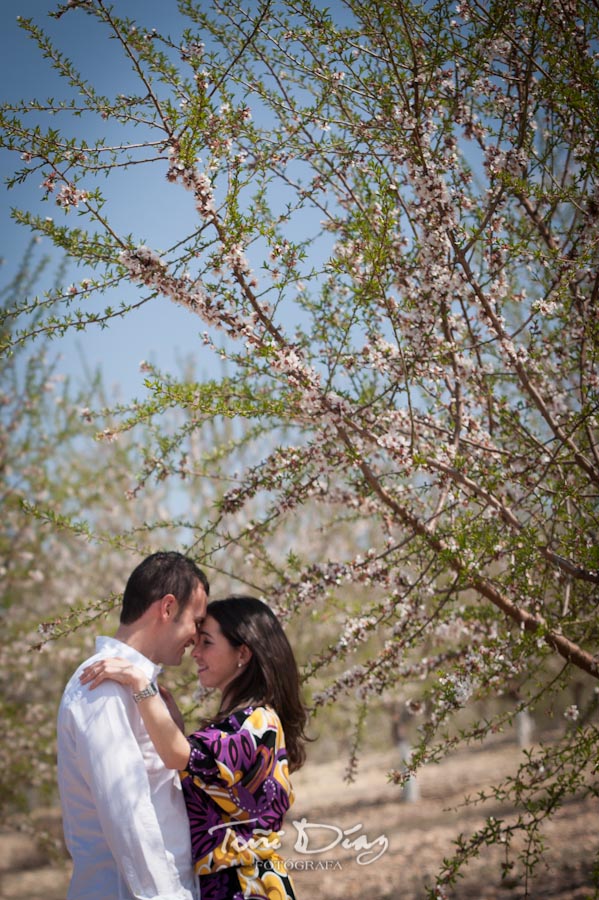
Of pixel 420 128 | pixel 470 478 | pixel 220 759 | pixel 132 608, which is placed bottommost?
pixel 220 759

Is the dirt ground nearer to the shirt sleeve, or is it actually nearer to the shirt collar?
the shirt sleeve

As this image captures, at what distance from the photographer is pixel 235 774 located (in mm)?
2246

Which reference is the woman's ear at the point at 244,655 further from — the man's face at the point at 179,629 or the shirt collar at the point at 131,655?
the shirt collar at the point at 131,655

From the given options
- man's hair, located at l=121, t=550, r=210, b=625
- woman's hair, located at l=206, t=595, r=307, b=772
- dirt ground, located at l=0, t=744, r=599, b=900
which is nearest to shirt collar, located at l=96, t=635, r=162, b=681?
man's hair, located at l=121, t=550, r=210, b=625

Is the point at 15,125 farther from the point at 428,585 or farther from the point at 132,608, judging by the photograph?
the point at 428,585

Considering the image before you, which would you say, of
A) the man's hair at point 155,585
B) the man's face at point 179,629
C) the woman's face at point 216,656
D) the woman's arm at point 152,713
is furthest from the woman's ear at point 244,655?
the woman's arm at point 152,713

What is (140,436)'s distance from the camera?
907cm

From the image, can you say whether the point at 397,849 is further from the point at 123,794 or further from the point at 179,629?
the point at 123,794

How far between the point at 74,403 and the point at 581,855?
5967mm

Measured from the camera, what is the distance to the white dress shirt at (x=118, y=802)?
6.61 ft

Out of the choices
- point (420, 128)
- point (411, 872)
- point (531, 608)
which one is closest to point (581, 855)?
point (411, 872)

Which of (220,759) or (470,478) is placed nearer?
(220,759)

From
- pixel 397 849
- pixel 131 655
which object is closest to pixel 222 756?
pixel 131 655

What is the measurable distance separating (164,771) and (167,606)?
1.60ft
